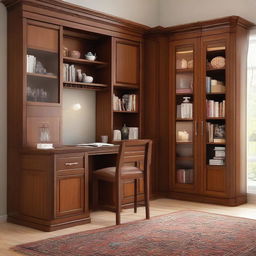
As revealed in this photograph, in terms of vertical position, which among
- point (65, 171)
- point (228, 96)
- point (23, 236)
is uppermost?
point (228, 96)

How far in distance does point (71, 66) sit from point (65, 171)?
4.96 ft

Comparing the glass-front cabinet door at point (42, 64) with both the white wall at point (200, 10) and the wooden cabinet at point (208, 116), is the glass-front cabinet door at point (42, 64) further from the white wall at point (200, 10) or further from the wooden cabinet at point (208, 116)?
the white wall at point (200, 10)

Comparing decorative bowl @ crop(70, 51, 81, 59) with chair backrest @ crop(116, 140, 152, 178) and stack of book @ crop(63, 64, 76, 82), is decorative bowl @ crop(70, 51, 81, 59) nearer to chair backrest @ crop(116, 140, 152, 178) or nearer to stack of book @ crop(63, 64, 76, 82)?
stack of book @ crop(63, 64, 76, 82)

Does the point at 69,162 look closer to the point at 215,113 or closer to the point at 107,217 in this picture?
the point at 107,217

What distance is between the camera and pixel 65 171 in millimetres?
4871

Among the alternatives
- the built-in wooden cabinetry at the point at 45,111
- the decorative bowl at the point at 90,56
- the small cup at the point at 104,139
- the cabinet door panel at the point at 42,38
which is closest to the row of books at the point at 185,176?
the built-in wooden cabinetry at the point at 45,111

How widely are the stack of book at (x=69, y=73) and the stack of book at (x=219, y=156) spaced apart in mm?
2185

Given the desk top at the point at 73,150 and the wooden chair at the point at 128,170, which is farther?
the wooden chair at the point at 128,170

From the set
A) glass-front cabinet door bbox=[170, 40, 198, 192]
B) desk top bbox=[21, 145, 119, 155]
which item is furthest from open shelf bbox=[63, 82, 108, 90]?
glass-front cabinet door bbox=[170, 40, 198, 192]

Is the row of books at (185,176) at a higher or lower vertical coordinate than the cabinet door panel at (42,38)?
lower

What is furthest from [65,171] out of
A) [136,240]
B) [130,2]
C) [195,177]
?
[130,2]

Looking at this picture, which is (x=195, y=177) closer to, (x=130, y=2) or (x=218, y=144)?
(x=218, y=144)

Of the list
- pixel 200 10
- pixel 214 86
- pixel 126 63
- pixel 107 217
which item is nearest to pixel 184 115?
pixel 214 86

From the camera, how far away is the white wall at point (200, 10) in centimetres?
632
